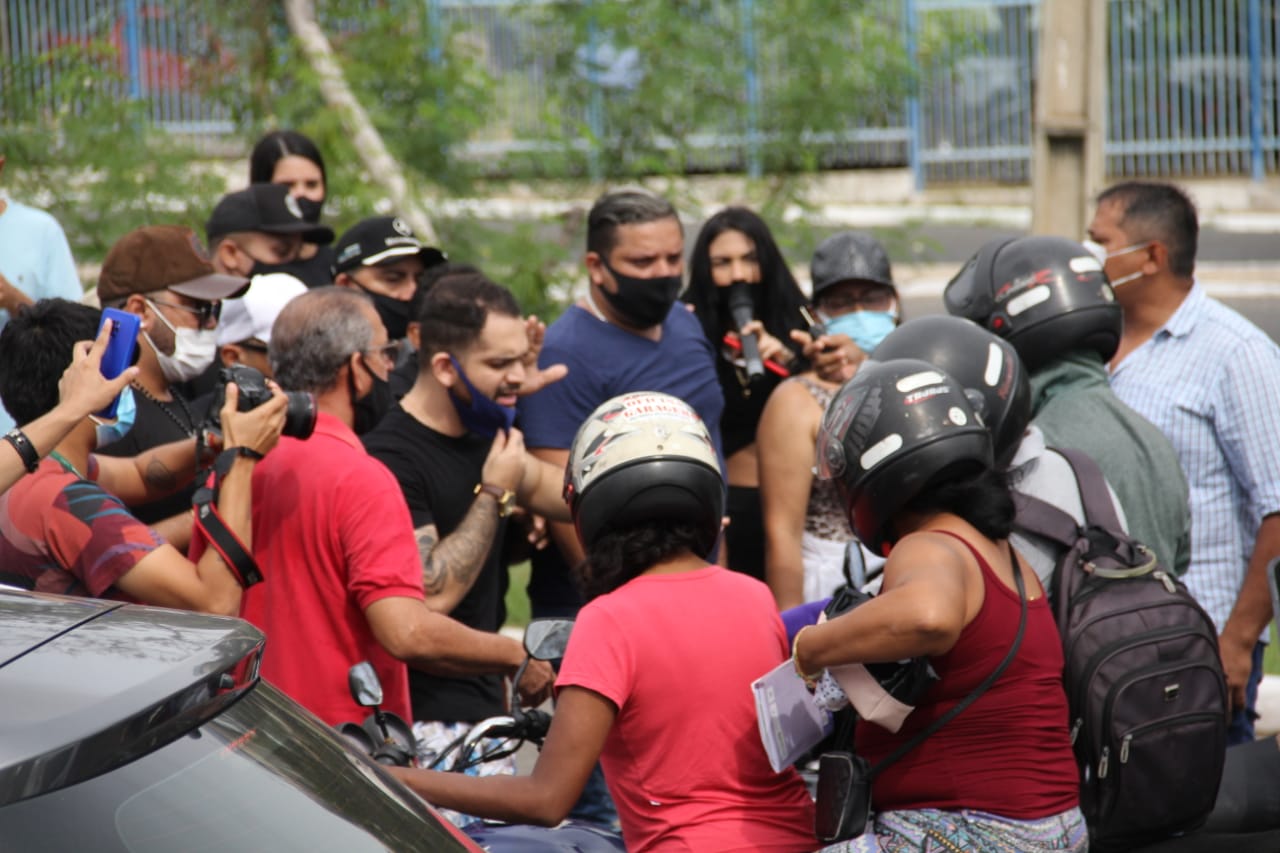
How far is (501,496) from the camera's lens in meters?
4.73

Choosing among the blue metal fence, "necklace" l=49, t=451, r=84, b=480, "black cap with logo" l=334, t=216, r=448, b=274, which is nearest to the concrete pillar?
"black cap with logo" l=334, t=216, r=448, b=274

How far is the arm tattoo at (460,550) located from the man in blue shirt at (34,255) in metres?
2.53

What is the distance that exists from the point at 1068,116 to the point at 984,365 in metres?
4.77

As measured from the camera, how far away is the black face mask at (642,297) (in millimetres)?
5625

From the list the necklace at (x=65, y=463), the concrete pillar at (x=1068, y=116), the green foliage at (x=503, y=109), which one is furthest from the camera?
the green foliage at (x=503, y=109)

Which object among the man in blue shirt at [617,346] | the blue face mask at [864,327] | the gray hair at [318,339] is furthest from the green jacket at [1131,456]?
the gray hair at [318,339]

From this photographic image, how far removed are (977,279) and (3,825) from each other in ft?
11.6

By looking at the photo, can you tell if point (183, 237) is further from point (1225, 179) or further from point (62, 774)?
point (1225, 179)

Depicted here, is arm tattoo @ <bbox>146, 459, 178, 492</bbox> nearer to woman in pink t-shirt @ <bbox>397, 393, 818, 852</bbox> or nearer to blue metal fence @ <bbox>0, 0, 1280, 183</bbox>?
woman in pink t-shirt @ <bbox>397, 393, 818, 852</bbox>

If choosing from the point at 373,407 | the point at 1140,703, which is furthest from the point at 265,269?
the point at 1140,703

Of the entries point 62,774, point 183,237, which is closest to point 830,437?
point 62,774

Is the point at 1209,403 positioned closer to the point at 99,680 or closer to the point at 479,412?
the point at 479,412

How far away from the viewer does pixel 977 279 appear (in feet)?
15.9

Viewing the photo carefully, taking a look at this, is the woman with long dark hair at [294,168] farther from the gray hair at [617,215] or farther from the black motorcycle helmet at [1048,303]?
the black motorcycle helmet at [1048,303]
